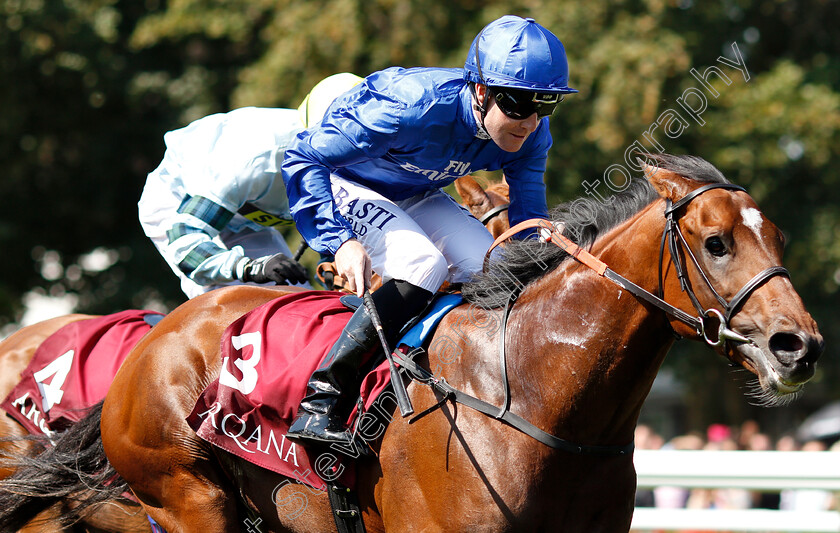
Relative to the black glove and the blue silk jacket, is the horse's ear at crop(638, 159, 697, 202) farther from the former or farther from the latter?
the black glove

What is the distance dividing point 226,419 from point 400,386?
83cm

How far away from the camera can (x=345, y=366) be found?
3090mm

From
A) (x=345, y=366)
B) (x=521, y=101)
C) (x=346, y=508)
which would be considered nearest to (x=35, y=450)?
(x=346, y=508)

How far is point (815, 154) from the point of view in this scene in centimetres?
1171

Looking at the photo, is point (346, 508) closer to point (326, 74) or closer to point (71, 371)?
point (71, 371)

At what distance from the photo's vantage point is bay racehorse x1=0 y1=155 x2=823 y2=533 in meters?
2.54

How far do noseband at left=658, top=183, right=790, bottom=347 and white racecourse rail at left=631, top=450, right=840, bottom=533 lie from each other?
10.1 ft

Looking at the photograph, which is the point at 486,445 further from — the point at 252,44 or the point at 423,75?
the point at 252,44

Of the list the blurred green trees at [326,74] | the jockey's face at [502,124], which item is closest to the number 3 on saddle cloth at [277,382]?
the jockey's face at [502,124]

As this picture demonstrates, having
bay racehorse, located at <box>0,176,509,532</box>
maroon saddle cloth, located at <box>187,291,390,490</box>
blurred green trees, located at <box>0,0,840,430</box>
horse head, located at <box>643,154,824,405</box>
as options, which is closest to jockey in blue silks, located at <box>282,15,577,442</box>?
maroon saddle cloth, located at <box>187,291,390,490</box>

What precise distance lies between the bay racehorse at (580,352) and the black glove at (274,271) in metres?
1.06

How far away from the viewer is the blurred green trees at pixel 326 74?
37.0 feet

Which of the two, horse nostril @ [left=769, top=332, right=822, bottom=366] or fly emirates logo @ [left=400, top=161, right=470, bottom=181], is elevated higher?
fly emirates logo @ [left=400, top=161, right=470, bottom=181]

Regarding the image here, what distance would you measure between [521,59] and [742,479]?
3.49 metres
